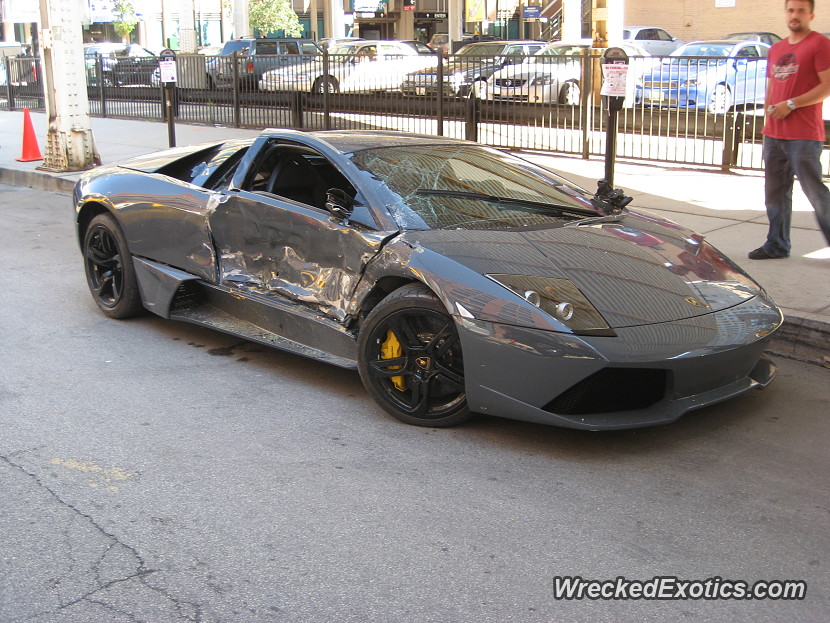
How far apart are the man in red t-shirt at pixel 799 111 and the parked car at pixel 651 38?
28194 mm

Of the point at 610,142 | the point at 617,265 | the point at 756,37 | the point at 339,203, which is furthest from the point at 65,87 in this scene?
the point at 756,37

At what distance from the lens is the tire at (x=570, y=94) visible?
43.4ft

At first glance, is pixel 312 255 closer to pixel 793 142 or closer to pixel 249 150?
pixel 249 150

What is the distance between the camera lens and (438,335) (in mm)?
4363

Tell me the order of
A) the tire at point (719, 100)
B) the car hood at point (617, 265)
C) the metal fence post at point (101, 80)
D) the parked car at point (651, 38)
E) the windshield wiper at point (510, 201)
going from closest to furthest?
the car hood at point (617, 265)
the windshield wiper at point (510, 201)
the tire at point (719, 100)
the metal fence post at point (101, 80)
the parked car at point (651, 38)

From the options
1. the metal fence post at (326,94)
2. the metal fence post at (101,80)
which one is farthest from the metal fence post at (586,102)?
the metal fence post at (101,80)

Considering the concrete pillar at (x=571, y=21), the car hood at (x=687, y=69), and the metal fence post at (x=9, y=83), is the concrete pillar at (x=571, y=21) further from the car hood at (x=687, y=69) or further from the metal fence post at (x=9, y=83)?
the car hood at (x=687, y=69)

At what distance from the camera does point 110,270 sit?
6449 millimetres

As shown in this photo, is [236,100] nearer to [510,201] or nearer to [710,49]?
[710,49]

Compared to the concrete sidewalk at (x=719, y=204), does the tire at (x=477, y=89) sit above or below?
above

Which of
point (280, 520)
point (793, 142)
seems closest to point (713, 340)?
point (280, 520)

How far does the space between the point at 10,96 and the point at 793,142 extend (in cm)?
2247

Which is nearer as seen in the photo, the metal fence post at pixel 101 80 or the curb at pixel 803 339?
the curb at pixel 803 339

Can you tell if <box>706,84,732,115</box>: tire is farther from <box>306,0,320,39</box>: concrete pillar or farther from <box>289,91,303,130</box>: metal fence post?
<box>306,0,320,39</box>: concrete pillar
